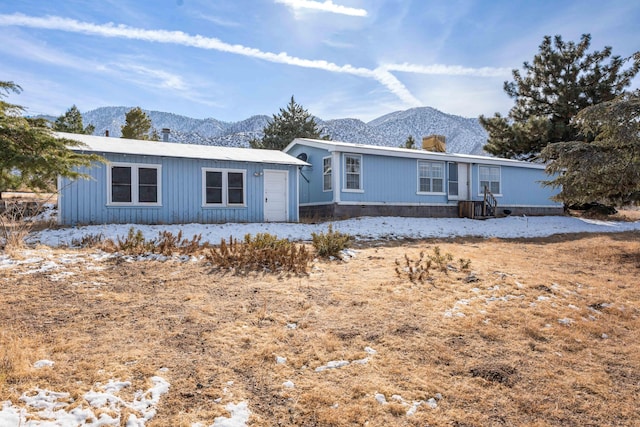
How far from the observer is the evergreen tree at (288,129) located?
38.3 m

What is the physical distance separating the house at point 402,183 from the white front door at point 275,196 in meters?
2.25

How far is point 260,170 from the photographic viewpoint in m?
15.6

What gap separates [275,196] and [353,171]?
3762 mm

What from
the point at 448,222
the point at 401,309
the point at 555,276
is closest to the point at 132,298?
the point at 401,309

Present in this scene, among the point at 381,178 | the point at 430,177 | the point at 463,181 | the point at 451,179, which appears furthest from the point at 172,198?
the point at 463,181

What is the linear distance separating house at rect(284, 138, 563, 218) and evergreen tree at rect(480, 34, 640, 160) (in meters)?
5.86

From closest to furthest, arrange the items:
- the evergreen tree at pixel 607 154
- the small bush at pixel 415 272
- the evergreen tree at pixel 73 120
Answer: the small bush at pixel 415 272 → the evergreen tree at pixel 607 154 → the evergreen tree at pixel 73 120

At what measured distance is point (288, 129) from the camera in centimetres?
3856

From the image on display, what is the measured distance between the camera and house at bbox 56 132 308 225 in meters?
12.9

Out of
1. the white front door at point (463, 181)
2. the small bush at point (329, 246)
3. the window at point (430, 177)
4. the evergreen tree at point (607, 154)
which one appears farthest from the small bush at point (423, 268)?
the white front door at point (463, 181)

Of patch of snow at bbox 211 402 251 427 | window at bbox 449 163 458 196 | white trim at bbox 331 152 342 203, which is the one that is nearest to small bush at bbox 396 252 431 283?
patch of snow at bbox 211 402 251 427

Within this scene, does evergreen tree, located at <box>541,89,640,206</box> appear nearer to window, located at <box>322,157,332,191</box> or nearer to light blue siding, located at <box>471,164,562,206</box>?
window, located at <box>322,157,332,191</box>

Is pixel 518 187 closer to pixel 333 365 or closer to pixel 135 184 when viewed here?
pixel 135 184

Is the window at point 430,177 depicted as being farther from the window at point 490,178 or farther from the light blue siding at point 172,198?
the light blue siding at point 172,198
